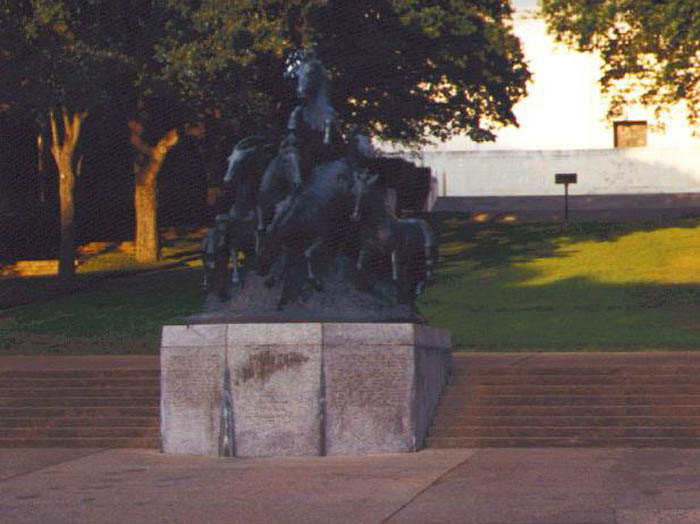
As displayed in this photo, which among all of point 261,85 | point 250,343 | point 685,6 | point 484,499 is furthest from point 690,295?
point 484,499

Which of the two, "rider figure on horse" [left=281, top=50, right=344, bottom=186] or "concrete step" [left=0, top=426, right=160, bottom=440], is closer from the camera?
"concrete step" [left=0, top=426, right=160, bottom=440]

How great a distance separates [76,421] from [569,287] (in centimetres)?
2163

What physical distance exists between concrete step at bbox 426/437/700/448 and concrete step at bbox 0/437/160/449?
3.54 meters

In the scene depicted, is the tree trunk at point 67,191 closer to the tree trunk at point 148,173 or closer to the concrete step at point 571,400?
the tree trunk at point 148,173

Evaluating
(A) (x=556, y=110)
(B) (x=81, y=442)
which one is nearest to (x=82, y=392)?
(B) (x=81, y=442)

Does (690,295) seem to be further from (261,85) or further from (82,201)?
(82,201)

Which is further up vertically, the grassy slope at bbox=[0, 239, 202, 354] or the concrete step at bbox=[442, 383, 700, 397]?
the concrete step at bbox=[442, 383, 700, 397]

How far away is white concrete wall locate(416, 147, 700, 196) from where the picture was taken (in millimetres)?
76250

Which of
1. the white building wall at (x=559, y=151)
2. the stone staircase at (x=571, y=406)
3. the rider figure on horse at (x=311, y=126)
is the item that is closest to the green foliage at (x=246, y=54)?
the rider figure on horse at (x=311, y=126)

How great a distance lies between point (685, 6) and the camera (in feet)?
142

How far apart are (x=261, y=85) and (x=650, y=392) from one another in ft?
82.9

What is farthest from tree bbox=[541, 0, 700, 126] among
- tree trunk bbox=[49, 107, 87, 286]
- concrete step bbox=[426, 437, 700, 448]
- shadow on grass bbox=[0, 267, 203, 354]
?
concrete step bbox=[426, 437, 700, 448]

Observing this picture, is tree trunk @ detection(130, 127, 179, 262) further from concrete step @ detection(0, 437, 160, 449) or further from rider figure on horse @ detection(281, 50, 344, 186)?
concrete step @ detection(0, 437, 160, 449)

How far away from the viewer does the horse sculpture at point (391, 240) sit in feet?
71.7
